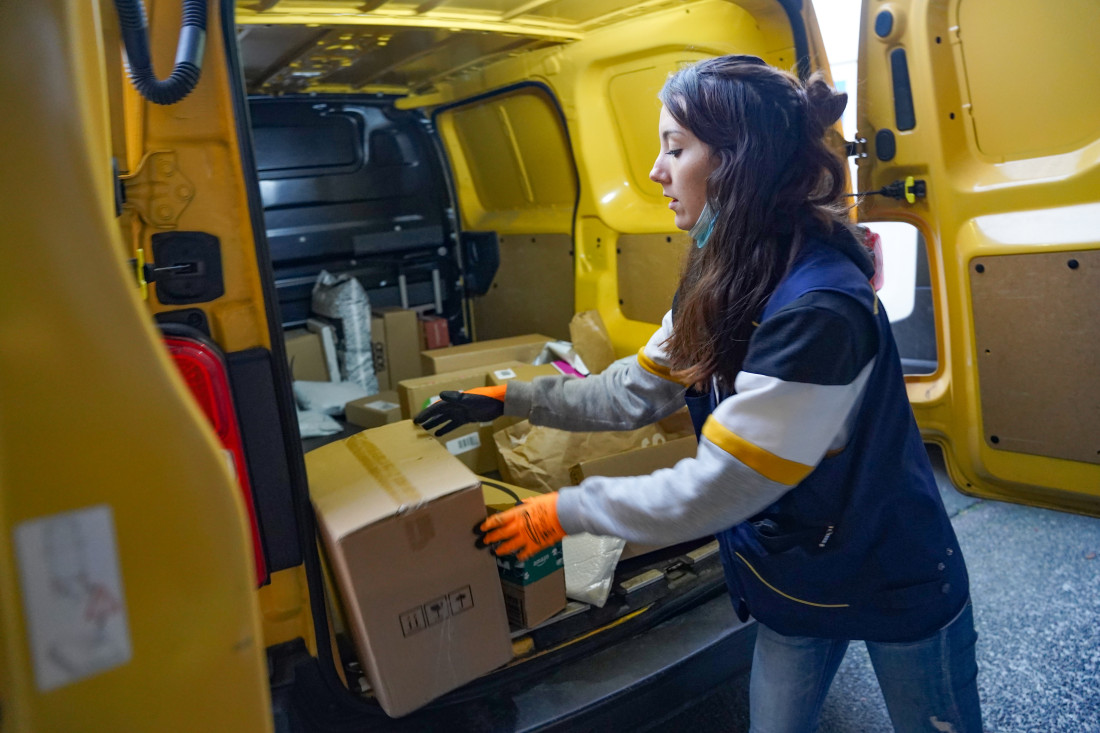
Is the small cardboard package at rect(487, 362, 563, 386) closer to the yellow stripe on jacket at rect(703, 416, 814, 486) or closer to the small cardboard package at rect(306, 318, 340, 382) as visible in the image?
the small cardboard package at rect(306, 318, 340, 382)

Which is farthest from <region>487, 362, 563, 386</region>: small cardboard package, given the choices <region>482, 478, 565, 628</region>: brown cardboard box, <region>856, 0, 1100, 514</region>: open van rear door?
<region>856, 0, 1100, 514</region>: open van rear door

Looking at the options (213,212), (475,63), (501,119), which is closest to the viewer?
(213,212)

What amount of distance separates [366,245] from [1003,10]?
3056 mm

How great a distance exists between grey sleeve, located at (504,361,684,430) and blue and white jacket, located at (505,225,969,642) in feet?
1.02

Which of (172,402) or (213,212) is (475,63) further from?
(172,402)

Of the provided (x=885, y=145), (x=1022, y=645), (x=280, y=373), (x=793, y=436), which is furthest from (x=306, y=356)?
(x=1022, y=645)

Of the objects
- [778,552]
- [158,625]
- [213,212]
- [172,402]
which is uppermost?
[213,212]

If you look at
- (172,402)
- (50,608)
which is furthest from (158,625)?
(172,402)

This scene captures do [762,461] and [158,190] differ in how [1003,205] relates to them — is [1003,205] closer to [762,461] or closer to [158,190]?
[762,461]

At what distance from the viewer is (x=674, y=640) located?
1.81 meters

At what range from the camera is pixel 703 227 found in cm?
142

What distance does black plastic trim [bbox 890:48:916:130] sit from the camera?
249cm

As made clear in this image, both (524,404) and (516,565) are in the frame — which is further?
(524,404)

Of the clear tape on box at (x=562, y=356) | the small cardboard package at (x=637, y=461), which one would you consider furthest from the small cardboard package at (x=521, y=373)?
the small cardboard package at (x=637, y=461)
